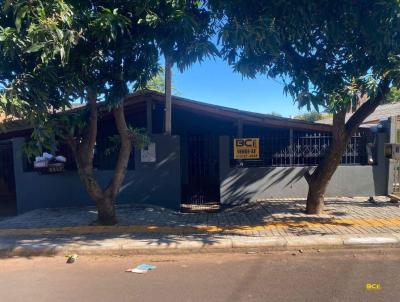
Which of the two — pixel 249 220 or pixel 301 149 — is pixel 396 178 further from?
pixel 249 220

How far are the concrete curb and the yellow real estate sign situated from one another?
13.0ft

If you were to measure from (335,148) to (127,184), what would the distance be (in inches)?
197

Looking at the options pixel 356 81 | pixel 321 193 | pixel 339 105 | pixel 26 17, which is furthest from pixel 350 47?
pixel 26 17

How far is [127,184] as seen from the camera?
32.4ft

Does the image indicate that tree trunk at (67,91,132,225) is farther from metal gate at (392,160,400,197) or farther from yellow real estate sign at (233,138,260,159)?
metal gate at (392,160,400,197)

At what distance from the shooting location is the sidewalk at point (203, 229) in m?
6.45

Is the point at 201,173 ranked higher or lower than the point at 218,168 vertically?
lower

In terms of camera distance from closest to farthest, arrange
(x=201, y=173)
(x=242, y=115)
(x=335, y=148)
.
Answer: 1. (x=335, y=148)
2. (x=242, y=115)
3. (x=201, y=173)

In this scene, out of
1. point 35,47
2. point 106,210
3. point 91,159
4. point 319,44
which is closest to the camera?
point 35,47

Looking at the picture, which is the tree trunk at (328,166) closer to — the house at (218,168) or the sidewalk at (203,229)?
the sidewalk at (203,229)

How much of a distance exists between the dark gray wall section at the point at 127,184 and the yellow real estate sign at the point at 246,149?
1.59m

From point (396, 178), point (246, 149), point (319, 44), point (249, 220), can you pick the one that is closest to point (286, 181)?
point (246, 149)

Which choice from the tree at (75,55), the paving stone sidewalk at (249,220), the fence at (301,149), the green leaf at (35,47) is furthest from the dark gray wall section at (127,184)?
the green leaf at (35,47)

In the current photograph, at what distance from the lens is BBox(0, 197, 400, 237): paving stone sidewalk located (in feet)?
23.7
